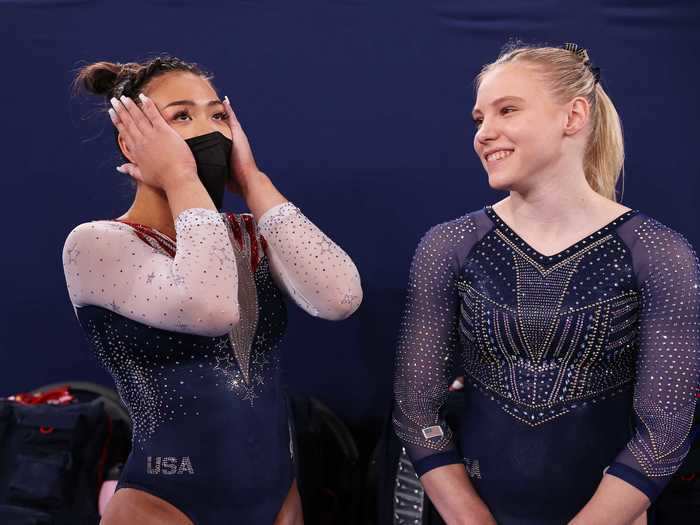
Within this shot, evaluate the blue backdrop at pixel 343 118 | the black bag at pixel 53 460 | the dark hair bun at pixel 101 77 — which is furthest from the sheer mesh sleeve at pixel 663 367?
the black bag at pixel 53 460

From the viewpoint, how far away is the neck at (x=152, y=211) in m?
1.67

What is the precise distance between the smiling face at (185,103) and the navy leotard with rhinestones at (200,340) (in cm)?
22

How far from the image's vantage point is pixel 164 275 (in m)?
1.49

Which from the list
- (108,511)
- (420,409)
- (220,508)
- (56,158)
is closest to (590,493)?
(420,409)

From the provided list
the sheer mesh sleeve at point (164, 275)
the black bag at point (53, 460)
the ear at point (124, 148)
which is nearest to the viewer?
the sheer mesh sleeve at point (164, 275)

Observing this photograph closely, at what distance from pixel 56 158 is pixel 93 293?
138 centimetres

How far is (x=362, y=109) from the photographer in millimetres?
2652

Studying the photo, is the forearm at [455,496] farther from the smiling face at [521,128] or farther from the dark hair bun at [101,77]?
the dark hair bun at [101,77]

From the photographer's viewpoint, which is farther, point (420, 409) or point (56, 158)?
point (56, 158)

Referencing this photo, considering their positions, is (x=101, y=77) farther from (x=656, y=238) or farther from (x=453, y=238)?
(x=656, y=238)

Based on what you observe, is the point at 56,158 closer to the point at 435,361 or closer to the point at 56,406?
the point at 56,406

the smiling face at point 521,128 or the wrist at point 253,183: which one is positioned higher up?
the smiling face at point 521,128

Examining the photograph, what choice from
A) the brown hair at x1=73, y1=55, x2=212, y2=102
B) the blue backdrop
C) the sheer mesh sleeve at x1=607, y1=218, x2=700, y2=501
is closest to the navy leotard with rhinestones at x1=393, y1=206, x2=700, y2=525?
the sheer mesh sleeve at x1=607, y1=218, x2=700, y2=501

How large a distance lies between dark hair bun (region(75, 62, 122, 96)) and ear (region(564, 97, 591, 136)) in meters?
0.96
